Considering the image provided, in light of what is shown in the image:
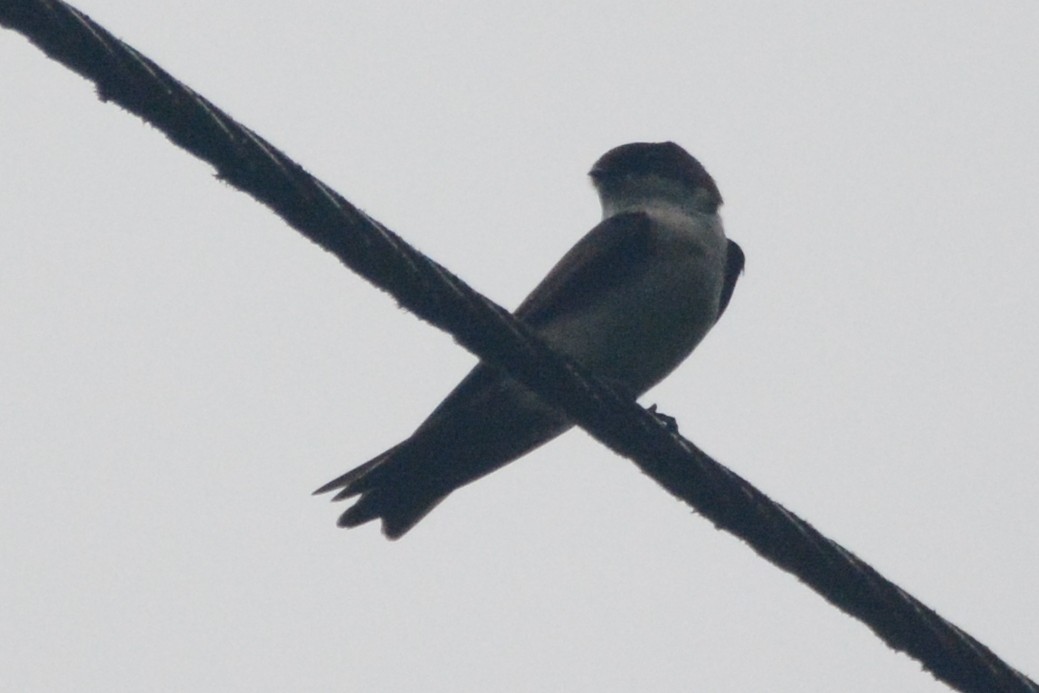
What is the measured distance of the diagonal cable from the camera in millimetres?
2488

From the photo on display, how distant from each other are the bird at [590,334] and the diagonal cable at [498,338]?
165 centimetres

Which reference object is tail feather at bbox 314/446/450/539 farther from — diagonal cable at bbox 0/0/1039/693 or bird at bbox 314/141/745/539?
diagonal cable at bbox 0/0/1039/693

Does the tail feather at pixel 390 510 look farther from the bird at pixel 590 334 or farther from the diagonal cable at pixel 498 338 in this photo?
the diagonal cable at pixel 498 338

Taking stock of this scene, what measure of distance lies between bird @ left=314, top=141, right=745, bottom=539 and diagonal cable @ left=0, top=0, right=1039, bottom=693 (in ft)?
5.41

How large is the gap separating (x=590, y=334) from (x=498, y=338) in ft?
8.55

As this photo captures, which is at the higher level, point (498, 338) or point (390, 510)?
point (390, 510)

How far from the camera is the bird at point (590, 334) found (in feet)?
17.0

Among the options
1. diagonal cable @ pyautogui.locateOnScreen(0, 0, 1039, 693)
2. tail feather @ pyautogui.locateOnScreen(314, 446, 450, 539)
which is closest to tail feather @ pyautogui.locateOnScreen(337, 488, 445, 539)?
tail feather @ pyautogui.locateOnScreen(314, 446, 450, 539)

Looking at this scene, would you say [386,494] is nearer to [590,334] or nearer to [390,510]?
[390,510]

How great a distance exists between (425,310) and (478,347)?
18cm

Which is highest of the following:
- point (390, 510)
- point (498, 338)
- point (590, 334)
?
point (590, 334)

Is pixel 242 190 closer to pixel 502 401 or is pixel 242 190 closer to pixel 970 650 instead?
pixel 970 650

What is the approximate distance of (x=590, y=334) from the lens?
18.6 ft

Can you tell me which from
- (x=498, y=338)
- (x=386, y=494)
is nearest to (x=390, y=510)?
(x=386, y=494)
